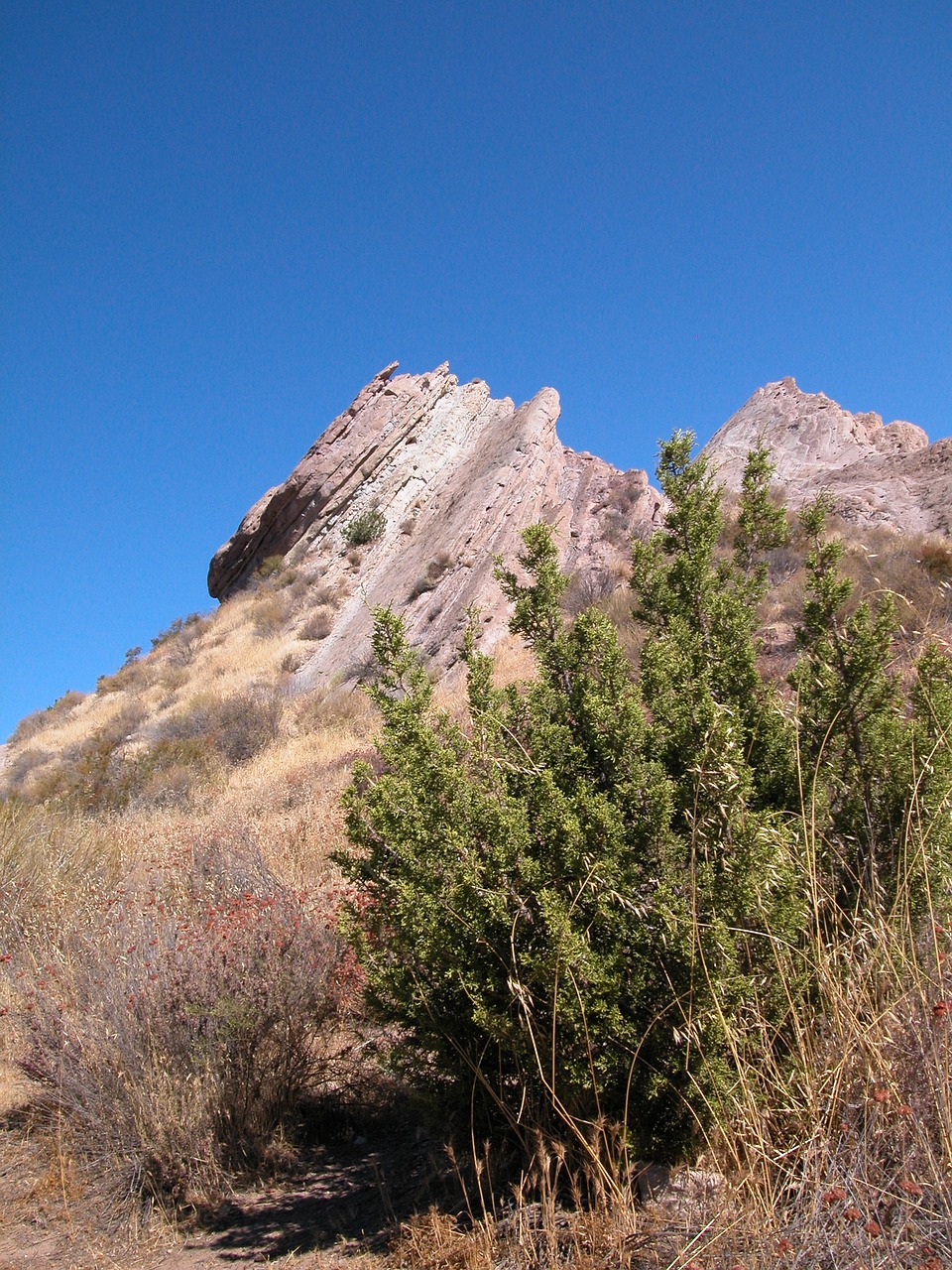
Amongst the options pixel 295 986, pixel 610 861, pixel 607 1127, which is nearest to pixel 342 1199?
pixel 295 986

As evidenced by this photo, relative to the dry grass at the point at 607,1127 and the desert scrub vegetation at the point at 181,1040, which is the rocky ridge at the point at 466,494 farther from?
the desert scrub vegetation at the point at 181,1040

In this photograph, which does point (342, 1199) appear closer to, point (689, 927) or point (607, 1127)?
point (607, 1127)

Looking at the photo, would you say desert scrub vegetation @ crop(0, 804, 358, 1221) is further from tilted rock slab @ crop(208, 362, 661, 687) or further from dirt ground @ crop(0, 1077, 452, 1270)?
tilted rock slab @ crop(208, 362, 661, 687)

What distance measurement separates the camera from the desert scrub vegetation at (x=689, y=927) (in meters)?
2.04

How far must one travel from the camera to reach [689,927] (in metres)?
2.25

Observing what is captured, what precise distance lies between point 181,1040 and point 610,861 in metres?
2.46

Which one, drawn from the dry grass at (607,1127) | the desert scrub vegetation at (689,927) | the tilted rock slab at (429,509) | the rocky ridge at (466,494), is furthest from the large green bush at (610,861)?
the rocky ridge at (466,494)

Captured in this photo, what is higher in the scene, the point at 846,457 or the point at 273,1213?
the point at 846,457

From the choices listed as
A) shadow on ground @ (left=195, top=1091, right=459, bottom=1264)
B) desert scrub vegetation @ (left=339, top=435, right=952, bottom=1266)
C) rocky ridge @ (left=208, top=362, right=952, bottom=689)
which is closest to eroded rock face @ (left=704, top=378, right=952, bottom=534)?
rocky ridge @ (left=208, top=362, right=952, bottom=689)

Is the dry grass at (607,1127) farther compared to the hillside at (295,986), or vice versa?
the hillside at (295,986)

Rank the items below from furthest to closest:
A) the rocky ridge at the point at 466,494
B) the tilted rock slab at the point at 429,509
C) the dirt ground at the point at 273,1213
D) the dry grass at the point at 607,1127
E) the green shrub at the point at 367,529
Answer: the green shrub at the point at 367,529 < the rocky ridge at the point at 466,494 < the tilted rock slab at the point at 429,509 < the dirt ground at the point at 273,1213 < the dry grass at the point at 607,1127

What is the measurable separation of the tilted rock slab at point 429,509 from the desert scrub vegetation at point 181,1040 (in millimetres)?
9551

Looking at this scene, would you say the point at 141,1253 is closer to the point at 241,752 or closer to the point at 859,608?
the point at 859,608

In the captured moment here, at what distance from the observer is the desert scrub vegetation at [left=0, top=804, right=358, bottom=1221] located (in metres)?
3.41
